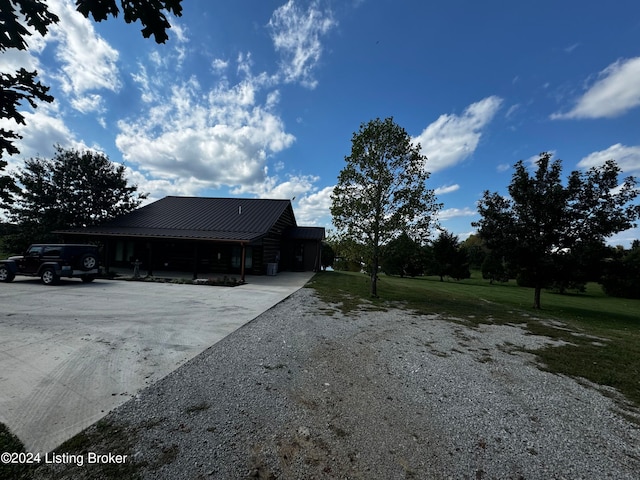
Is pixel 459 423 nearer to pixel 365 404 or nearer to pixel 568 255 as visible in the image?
pixel 365 404


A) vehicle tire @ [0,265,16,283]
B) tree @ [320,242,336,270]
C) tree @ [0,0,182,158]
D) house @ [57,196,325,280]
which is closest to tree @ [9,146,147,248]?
house @ [57,196,325,280]

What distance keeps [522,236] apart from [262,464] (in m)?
14.4

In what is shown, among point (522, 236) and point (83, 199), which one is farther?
point (83, 199)

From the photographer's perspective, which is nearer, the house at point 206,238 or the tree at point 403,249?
the tree at point 403,249

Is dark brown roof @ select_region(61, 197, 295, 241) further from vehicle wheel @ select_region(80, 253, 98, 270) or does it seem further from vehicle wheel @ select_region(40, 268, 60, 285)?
vehicle wheel @ select_region(40, 268, 60, 285)

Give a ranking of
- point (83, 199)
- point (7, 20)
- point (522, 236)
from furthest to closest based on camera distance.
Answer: point (83, 199) < point (522, 236) < point (7, 20)

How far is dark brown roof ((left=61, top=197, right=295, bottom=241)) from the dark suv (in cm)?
379

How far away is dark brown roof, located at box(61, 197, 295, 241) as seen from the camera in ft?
54.3

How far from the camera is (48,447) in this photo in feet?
8.08

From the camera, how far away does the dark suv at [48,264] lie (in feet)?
38.8

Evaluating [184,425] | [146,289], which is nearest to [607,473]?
[184,425]

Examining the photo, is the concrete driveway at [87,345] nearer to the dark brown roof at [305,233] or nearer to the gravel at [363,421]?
the gravel at [363,421]

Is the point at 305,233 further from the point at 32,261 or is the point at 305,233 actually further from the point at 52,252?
the point at 32,261

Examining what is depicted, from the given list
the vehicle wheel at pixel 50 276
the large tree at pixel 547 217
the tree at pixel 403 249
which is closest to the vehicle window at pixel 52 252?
the vehicle wheel at pixel 50 276
